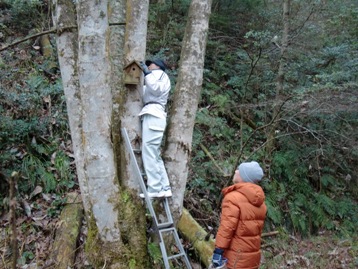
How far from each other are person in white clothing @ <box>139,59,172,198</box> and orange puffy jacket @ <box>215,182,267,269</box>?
3.16 ft

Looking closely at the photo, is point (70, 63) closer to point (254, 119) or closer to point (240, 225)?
point (240, 225)

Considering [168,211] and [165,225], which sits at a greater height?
[168,211]

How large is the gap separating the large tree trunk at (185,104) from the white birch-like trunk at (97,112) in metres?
0.97

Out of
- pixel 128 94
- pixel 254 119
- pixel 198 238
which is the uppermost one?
pixel 128 94

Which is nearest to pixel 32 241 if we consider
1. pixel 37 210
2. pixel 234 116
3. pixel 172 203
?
pixel 37 210

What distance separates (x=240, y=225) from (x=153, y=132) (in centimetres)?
158

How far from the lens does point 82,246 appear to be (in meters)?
5.10

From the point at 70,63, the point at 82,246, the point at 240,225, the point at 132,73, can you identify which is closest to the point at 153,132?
→ the point at 132,73

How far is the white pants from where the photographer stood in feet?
14.6

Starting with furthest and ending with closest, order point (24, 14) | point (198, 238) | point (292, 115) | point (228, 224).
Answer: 1. point (24, 14)
2. point (292, 115)
3. point (198, 238)
4. point (228, 224)

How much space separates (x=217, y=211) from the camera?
7.24 metres

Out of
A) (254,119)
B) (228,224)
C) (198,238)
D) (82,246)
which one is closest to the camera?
(228,224)

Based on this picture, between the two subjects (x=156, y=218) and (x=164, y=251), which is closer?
(x=164, y=251)

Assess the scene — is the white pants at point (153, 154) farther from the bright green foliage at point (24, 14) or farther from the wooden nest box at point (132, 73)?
the bright green foliage at point (24, 14)
